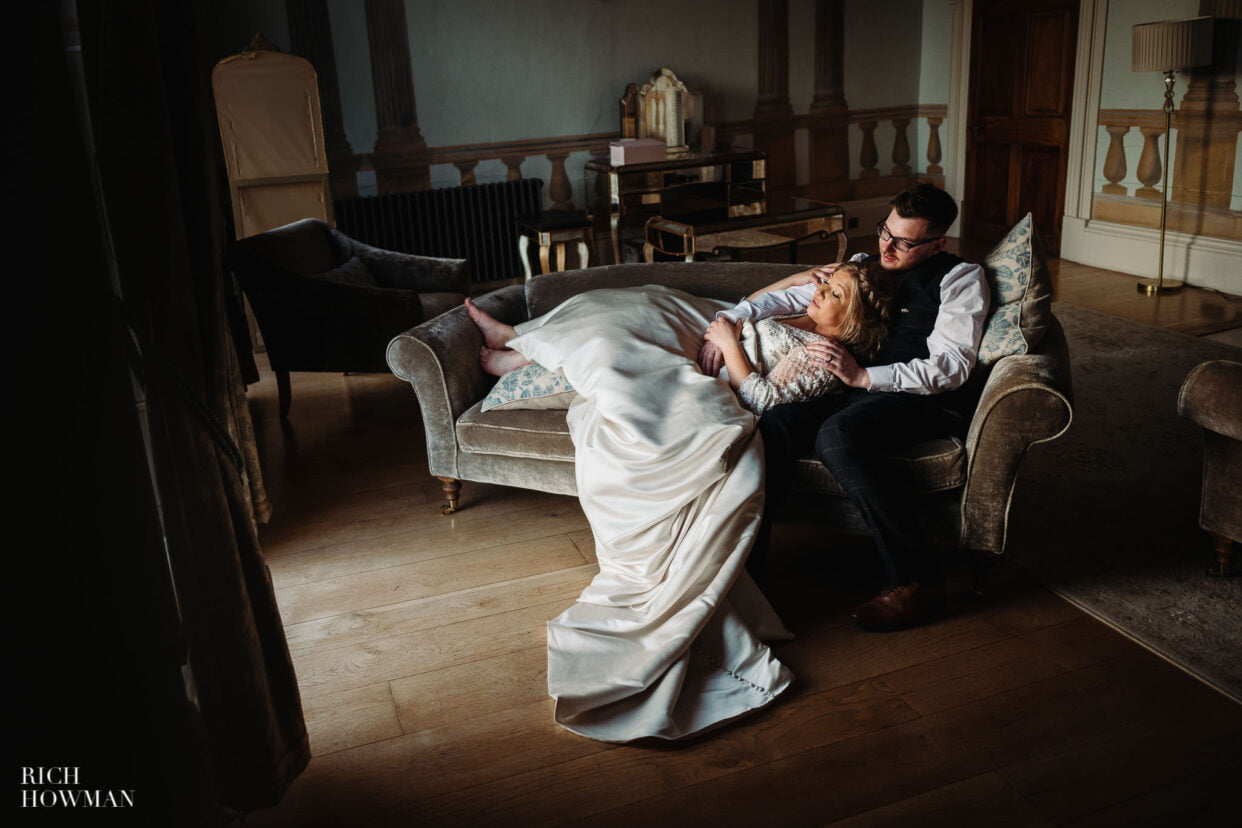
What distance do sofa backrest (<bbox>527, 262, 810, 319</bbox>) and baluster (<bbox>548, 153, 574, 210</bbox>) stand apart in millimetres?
3501

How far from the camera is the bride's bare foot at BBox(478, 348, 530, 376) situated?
320 cm

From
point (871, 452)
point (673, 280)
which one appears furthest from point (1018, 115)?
point (871, 452)

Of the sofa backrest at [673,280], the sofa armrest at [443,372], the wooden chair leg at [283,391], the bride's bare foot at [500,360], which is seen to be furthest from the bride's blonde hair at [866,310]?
the wooden chair leg at [283,391]

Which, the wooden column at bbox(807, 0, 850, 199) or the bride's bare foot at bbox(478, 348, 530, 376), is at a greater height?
the wooden column at bbox(807, 0, 850, 199)

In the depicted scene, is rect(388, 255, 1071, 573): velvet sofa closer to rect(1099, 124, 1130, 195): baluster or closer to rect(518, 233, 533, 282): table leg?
rect(518, 233, 533, 282): table leg

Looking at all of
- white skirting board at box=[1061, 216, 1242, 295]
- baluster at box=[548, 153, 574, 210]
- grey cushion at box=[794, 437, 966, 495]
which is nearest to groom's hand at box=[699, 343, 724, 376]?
grey cushion at box=[794, 437, 966, 495]

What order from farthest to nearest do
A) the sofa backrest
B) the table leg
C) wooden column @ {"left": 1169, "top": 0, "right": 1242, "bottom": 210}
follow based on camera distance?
the table leg → wooden column @ {"left": 1169, "top": 0, "right": 1242, "bottom": 210} → the sofa backrest

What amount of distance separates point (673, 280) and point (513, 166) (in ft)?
11.7

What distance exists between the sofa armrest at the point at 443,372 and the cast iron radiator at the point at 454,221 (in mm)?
3205

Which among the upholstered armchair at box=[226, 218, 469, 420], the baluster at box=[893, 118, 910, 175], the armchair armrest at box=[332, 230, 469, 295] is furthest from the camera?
the baluster at box=[893, 118, 910, 175]

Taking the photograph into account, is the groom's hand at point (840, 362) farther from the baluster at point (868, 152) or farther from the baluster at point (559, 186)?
the baluster at point (868, 152)

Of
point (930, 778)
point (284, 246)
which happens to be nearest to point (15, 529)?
point (930, 778)

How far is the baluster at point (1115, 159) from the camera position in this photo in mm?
6203

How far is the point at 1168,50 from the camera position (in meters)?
5.36
